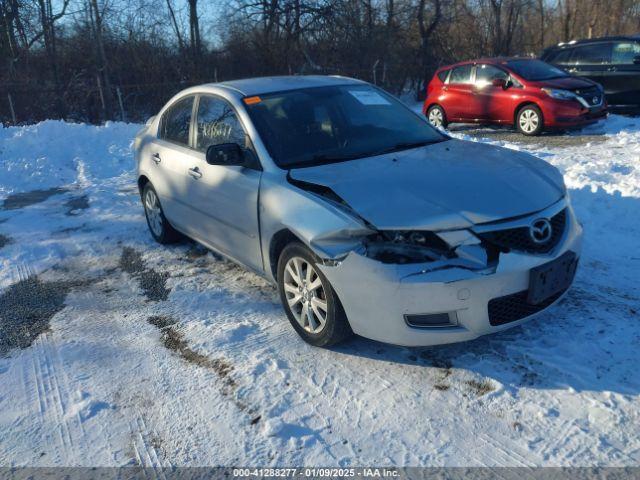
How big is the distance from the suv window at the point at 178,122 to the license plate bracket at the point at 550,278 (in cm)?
328

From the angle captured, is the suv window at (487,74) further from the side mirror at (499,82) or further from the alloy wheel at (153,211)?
the alloy wheel at (153,211)

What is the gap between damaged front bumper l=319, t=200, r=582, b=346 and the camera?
307cm

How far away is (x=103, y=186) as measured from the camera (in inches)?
360

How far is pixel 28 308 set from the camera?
475 centimetres

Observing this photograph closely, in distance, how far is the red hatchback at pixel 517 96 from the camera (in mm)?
10688

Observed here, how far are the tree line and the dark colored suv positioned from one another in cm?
1034

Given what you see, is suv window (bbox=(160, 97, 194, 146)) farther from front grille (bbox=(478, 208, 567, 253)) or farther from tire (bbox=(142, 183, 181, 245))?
front grille (bbox=(478, 208, 567, 253))

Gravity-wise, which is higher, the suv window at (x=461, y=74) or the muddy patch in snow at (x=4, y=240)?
the suv window at (x=461, y=74)

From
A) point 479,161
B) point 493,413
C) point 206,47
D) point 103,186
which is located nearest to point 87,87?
point 206,47

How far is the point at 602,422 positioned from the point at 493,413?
1.72ft

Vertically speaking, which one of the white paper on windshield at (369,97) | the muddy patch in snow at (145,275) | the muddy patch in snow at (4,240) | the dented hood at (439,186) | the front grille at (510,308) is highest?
the white paper on windshield at (369,97)

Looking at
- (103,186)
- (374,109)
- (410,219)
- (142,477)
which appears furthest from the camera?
(103,186)

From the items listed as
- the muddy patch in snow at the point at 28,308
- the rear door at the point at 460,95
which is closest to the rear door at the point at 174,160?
the muddy patch in snow at the point at 28,308

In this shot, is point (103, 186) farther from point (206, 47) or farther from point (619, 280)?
point (206, 47)
